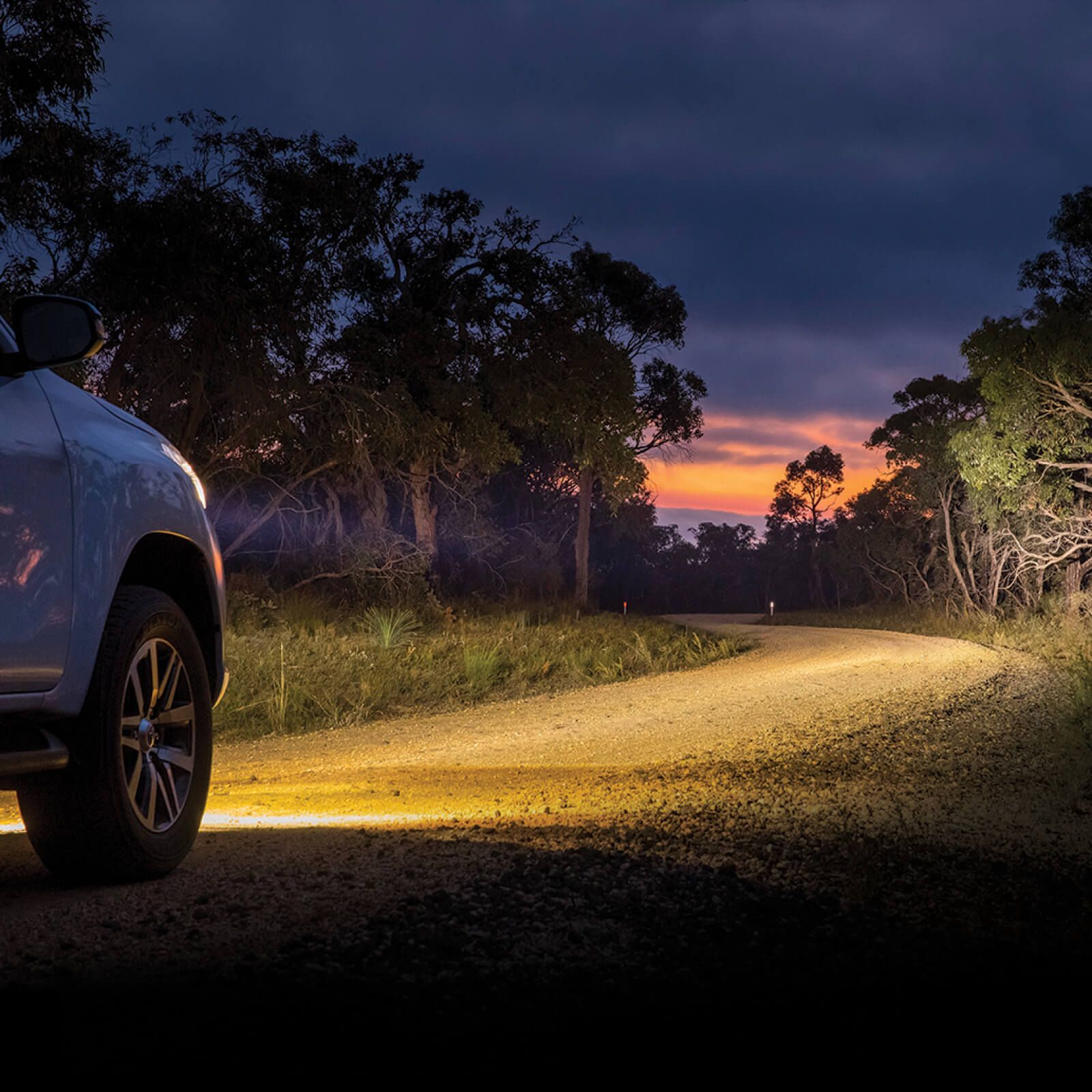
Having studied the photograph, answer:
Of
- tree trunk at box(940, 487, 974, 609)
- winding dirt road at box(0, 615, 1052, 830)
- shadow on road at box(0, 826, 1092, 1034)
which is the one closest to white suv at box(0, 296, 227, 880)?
shadow on road at box(0, 826, 1092, 1034)

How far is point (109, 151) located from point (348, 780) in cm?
1144

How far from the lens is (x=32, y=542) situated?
11.2ft

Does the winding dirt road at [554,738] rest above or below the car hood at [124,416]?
below

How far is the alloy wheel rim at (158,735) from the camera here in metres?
3.99

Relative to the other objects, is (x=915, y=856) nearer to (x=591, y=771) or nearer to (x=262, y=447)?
(x=591, y=771)

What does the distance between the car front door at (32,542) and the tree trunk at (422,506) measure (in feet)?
65.6

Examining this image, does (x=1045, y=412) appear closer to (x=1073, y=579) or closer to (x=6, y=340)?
(x=1073, y=579)

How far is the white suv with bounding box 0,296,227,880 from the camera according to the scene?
3402 mm

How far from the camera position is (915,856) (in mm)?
4742

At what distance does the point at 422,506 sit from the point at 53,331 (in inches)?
838

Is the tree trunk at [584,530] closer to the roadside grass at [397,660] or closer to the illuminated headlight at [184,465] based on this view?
the roadside grass at [397,660]

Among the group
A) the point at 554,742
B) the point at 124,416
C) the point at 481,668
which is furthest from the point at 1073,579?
the point at 124,416

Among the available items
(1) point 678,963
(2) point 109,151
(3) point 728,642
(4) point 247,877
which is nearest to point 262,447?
(2) point 109,151

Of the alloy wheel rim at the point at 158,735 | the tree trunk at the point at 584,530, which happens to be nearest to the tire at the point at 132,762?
the alloy wheel rim at the point at 158,735
